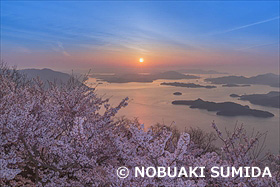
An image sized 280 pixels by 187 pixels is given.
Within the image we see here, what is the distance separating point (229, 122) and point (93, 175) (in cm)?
4771

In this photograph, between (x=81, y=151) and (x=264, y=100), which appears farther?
(x=264, y=100)

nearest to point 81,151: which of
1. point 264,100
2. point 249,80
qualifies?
point 264,100

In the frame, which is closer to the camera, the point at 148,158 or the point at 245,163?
the point at 148,158

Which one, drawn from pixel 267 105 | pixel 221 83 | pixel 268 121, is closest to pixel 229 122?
pixel 268 121

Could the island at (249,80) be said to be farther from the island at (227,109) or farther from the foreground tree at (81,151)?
the foreground tree at (81,151)

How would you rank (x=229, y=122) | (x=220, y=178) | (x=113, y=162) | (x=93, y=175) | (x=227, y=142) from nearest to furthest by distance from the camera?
(x=220, y=178), (x=93, y=175), (x=113, y=162), (x=227, y=142), (x=229, y=122)

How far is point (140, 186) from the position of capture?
2.86m

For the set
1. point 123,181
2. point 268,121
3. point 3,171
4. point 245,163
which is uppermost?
point 3,171

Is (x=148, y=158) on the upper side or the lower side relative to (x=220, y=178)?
upper

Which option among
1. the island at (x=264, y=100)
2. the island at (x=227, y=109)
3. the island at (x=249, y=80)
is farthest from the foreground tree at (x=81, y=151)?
the island at (x=249, y=80)

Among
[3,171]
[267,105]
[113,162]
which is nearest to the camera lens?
[3,171]

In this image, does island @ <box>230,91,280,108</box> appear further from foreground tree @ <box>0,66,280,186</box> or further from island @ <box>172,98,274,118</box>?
foreground tree @ <box>0,66,280,186</box>

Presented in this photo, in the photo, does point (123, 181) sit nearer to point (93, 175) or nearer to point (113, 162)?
point (93, 175)

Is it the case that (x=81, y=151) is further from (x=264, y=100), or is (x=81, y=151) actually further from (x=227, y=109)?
(x=264, y=100)
